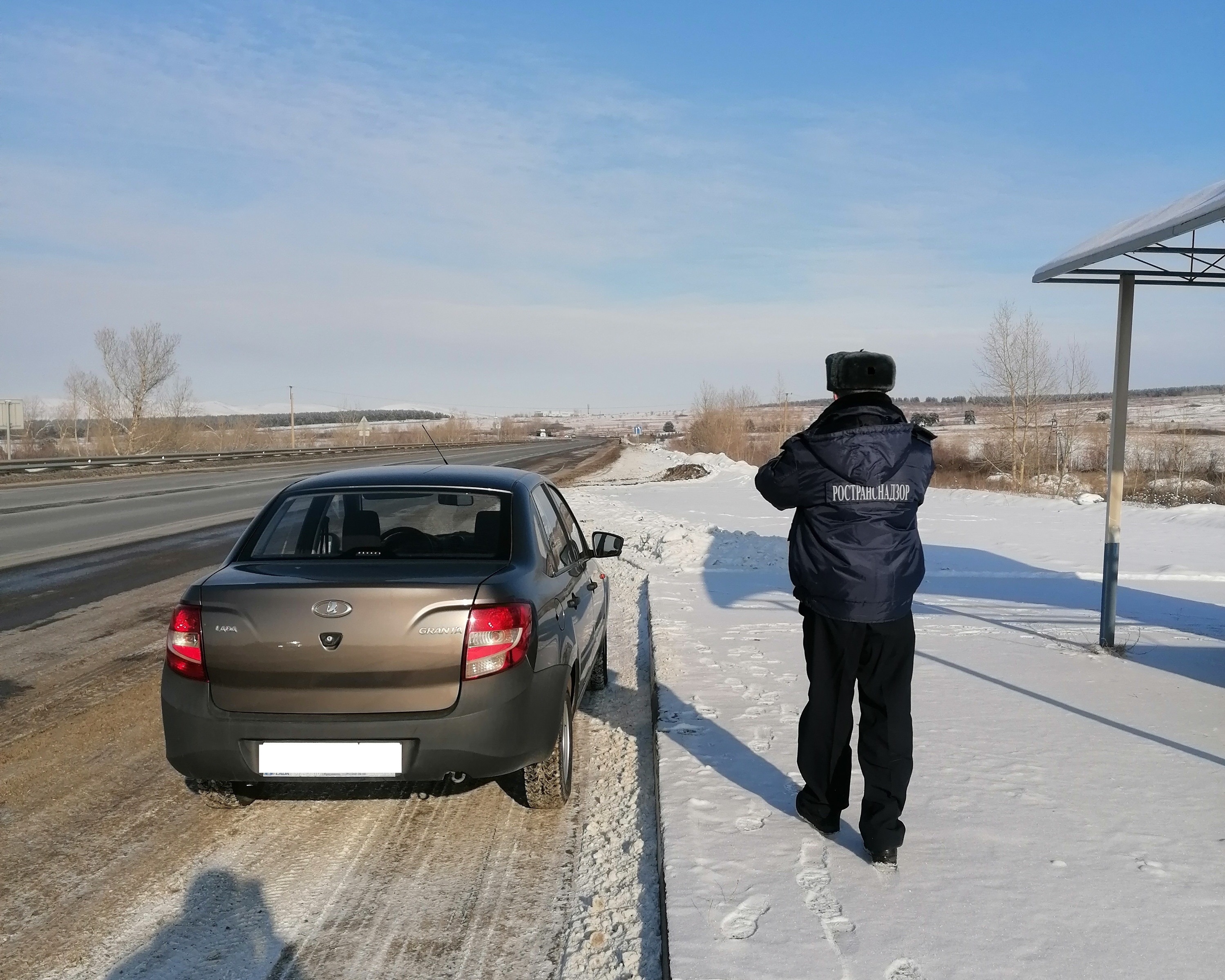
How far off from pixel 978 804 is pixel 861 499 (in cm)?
165

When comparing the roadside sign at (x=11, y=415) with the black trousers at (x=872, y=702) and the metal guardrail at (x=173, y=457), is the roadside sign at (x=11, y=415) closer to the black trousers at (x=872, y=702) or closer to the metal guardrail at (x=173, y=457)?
the metal guardrail at (x=173, y=457)

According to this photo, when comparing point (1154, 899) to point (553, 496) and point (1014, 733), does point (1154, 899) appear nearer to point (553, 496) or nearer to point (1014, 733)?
point (1014, 733)

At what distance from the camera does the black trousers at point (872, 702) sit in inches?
134

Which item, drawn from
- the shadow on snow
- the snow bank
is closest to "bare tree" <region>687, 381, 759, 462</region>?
the snow bank

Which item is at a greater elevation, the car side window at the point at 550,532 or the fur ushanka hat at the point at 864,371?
the fur ushanka hat at the point at 864,371

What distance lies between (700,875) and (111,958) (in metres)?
2.04

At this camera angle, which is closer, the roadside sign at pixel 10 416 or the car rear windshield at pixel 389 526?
the car rear windshield at pixel 389 526

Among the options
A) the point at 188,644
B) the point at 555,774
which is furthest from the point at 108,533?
the point at 555,774

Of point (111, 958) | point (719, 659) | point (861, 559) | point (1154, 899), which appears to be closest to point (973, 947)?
point (1154, 899)

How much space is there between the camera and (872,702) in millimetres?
3451

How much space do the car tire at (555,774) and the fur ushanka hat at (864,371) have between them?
1939 millimetres

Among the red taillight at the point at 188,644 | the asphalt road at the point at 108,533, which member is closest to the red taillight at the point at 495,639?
the red taillight at the point at 188,644

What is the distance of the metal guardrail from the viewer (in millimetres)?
31875

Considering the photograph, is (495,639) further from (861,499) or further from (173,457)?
(173,457)
